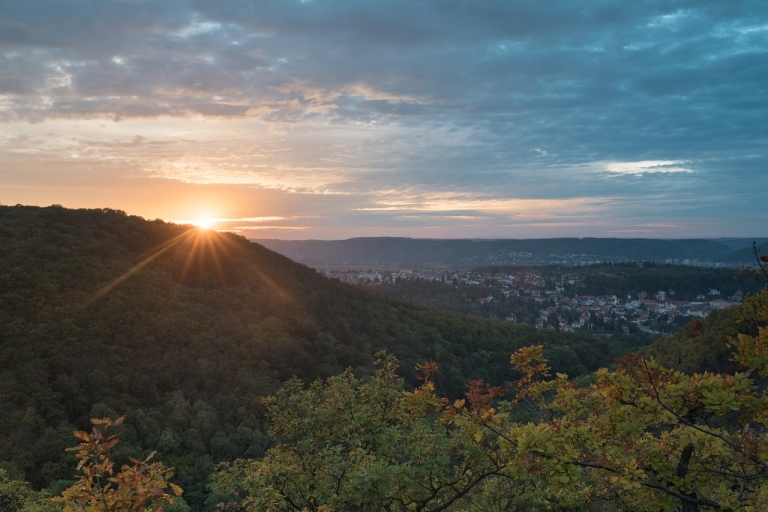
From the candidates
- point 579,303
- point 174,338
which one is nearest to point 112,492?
point 174,338

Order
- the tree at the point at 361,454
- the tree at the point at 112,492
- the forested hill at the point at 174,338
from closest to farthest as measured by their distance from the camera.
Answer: the tree at the point at 112,492 → the tree at the point at 361,454 → the forested hill at the point at 174,338

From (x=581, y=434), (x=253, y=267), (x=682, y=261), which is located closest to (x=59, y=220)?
(x=253, y=267)

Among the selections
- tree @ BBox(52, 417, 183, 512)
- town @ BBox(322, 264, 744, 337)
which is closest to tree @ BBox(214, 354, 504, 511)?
tree @ BBox(52, 417, 183, 512)

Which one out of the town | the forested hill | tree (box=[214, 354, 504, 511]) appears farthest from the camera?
the town

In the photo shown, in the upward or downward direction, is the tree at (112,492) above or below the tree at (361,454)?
above

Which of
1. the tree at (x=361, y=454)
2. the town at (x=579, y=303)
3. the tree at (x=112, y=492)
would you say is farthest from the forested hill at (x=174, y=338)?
the town at (x=579, y=303)

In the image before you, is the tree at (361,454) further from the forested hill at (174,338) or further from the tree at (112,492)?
the tree at (112,492)

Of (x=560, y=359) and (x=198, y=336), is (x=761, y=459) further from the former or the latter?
(x=560, y=359)

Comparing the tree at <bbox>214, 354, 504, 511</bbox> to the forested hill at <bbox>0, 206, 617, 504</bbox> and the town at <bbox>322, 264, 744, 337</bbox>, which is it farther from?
the town at <bbox>322, 264, 744, 337</bbox>
